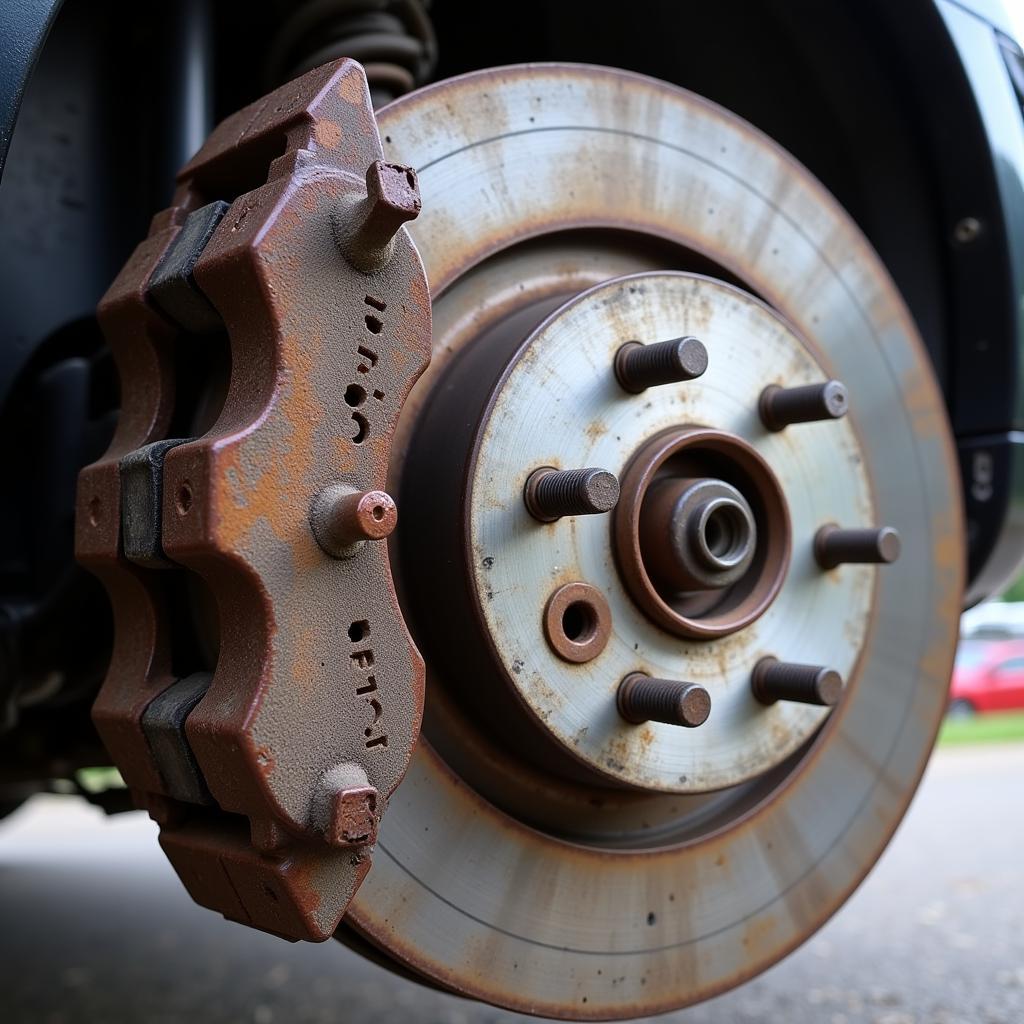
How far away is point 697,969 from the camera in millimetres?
980

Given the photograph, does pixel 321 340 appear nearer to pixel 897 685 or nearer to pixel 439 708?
pixel 439 708

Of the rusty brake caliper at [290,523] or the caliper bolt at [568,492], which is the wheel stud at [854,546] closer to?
the caliper bolt at [568,492]

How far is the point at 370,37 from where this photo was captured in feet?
3.53

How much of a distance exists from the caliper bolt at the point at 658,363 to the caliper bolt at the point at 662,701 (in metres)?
0.23

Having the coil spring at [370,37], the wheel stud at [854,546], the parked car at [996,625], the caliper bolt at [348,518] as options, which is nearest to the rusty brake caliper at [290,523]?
the caliper bolt at [348,518]

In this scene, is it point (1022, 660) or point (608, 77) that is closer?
point (608, 77)

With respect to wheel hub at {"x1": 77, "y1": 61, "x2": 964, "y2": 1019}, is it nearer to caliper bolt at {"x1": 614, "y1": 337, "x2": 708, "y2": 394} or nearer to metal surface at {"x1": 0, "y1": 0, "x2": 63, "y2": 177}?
caliper bolt at {"x1": 614, "y1": 337, "x2": 708, "y2": 394}

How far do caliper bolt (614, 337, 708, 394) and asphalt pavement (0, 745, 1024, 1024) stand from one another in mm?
1022

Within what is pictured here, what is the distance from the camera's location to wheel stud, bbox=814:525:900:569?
1.02m

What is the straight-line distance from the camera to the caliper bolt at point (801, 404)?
98cm

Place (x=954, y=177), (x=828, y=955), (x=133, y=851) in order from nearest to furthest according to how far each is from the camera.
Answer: (x=954, y=177) → (x=828, y=955) → (x=133, y=851)

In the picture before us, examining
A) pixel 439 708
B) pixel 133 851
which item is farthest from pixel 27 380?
pixel 133 851

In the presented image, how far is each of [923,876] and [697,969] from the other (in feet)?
5.65

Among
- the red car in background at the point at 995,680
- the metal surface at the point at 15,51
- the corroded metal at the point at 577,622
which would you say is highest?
the red car in background at the point at 995,680
